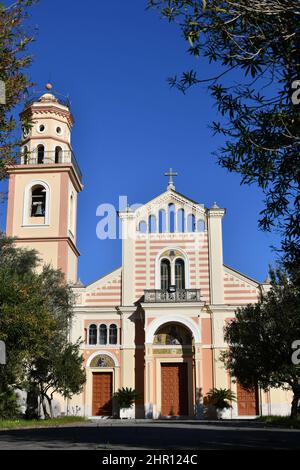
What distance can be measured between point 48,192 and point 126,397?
A: 1510 centimetres

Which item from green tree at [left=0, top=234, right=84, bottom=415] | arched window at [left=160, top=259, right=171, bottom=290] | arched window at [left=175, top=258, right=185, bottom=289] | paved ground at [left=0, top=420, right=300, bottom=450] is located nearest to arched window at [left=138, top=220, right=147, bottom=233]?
arched window at [left=160, top=259, right=171, bottom=290]

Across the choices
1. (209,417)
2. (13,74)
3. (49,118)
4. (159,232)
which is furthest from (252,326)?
(49,118)

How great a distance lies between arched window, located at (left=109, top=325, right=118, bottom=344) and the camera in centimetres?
4028

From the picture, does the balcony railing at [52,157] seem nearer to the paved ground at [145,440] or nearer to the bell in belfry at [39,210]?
the bell in belfry at [39,210]

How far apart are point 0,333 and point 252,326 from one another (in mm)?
11486

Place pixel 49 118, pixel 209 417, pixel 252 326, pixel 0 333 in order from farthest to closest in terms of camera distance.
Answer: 1. pixel 49 118
2. pixel 209 417
3. pixel 252 326
4. pixel 0 333

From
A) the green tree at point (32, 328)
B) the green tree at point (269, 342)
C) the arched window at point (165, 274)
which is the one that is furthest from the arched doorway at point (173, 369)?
the green tree at point (269, 342)

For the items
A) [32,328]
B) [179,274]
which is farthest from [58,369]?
[179,274]

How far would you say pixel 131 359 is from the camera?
130 feet

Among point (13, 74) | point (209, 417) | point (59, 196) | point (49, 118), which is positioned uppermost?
point (49, 118)

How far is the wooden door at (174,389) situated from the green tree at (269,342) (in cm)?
1067

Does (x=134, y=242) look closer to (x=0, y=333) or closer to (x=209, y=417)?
(x=209, y=417)

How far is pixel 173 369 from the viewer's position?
39344 millimetres

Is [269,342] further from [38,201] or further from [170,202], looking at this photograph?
[38,201]
